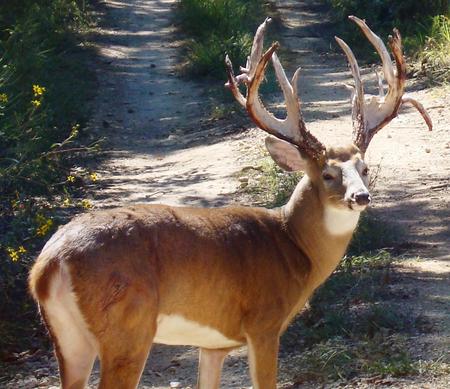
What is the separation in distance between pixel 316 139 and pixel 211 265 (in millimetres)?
1207

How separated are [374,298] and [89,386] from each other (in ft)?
7.17

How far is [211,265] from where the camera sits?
5.79 meters

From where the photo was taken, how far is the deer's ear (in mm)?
6512

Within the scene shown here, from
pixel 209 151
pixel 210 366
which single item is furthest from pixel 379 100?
pixel 209 151

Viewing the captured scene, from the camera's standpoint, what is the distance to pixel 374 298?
7.91 meters

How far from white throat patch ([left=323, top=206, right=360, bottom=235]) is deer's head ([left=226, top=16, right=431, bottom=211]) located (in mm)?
75

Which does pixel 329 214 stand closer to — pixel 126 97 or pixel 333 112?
pixel 333 112

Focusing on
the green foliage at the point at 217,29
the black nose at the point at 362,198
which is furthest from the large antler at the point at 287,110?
the green foliage at the point at 217,29

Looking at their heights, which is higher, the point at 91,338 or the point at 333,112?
the point at 91,338

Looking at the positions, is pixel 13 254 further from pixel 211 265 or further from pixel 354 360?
pixel 354 360

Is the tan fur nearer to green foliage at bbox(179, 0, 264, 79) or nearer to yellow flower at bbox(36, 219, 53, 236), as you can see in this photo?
yellow flower at bbox(36, 219, 53, 236)

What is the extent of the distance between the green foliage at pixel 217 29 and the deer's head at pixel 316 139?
38.1 feet

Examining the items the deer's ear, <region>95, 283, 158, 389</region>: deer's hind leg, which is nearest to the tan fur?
<region>95, 283, 158, 389</region>: deer's hind leg

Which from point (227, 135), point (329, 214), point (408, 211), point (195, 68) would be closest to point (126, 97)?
point (195, 68)
